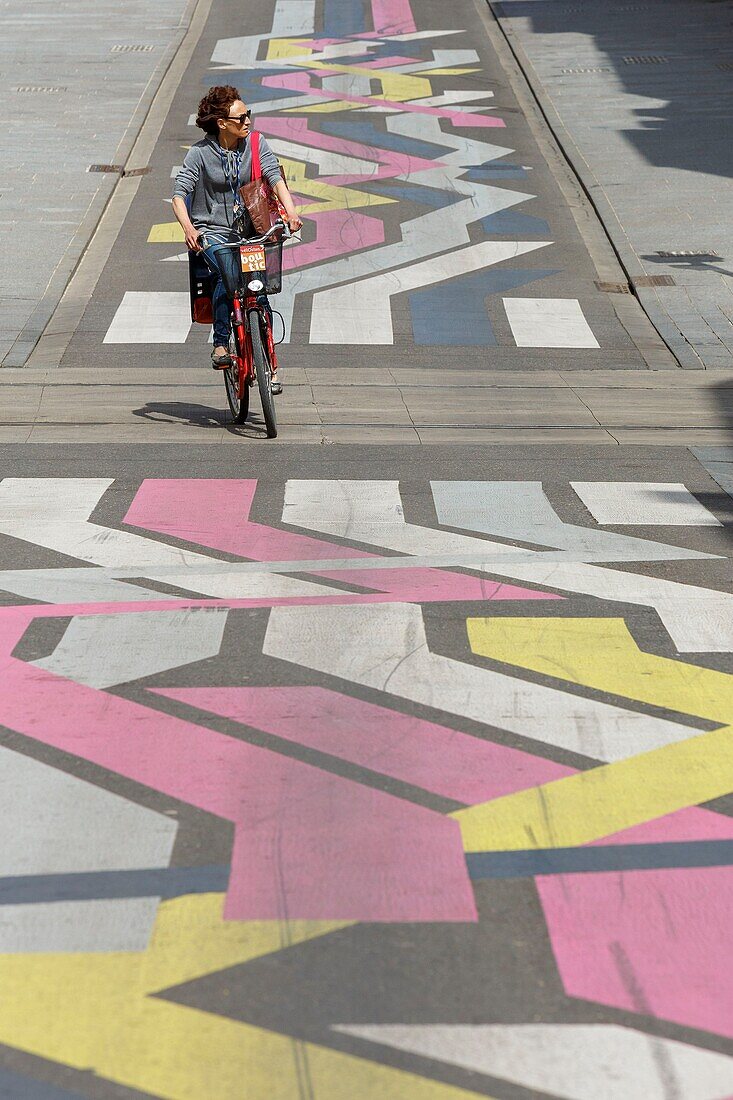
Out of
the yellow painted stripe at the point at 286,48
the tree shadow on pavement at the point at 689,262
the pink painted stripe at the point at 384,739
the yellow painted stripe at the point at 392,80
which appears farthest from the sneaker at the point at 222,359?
the yellow painted stripe at the point at 286,48

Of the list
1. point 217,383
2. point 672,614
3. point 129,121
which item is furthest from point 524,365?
point 129,121

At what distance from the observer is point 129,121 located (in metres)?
24.6

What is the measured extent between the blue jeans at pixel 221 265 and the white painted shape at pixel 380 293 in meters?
3.33

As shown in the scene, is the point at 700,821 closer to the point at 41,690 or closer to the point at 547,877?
the point at 547,877

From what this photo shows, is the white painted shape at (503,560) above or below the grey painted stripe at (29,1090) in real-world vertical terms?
below

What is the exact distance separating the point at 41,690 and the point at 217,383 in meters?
6.33

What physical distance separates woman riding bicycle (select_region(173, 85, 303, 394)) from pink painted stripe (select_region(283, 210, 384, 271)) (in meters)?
6.26

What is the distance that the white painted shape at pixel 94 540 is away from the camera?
6.73 meters

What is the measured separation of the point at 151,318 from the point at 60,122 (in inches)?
469

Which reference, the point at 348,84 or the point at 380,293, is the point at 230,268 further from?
the point at 348,84

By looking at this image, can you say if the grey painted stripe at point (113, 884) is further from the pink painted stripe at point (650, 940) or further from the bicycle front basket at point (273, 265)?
the bicycle front basket at point (273, 265)

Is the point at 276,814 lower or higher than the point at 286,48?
higher

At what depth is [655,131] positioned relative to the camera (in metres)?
23.4

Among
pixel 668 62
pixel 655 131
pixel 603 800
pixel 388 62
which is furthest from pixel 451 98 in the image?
pixel 603 800
